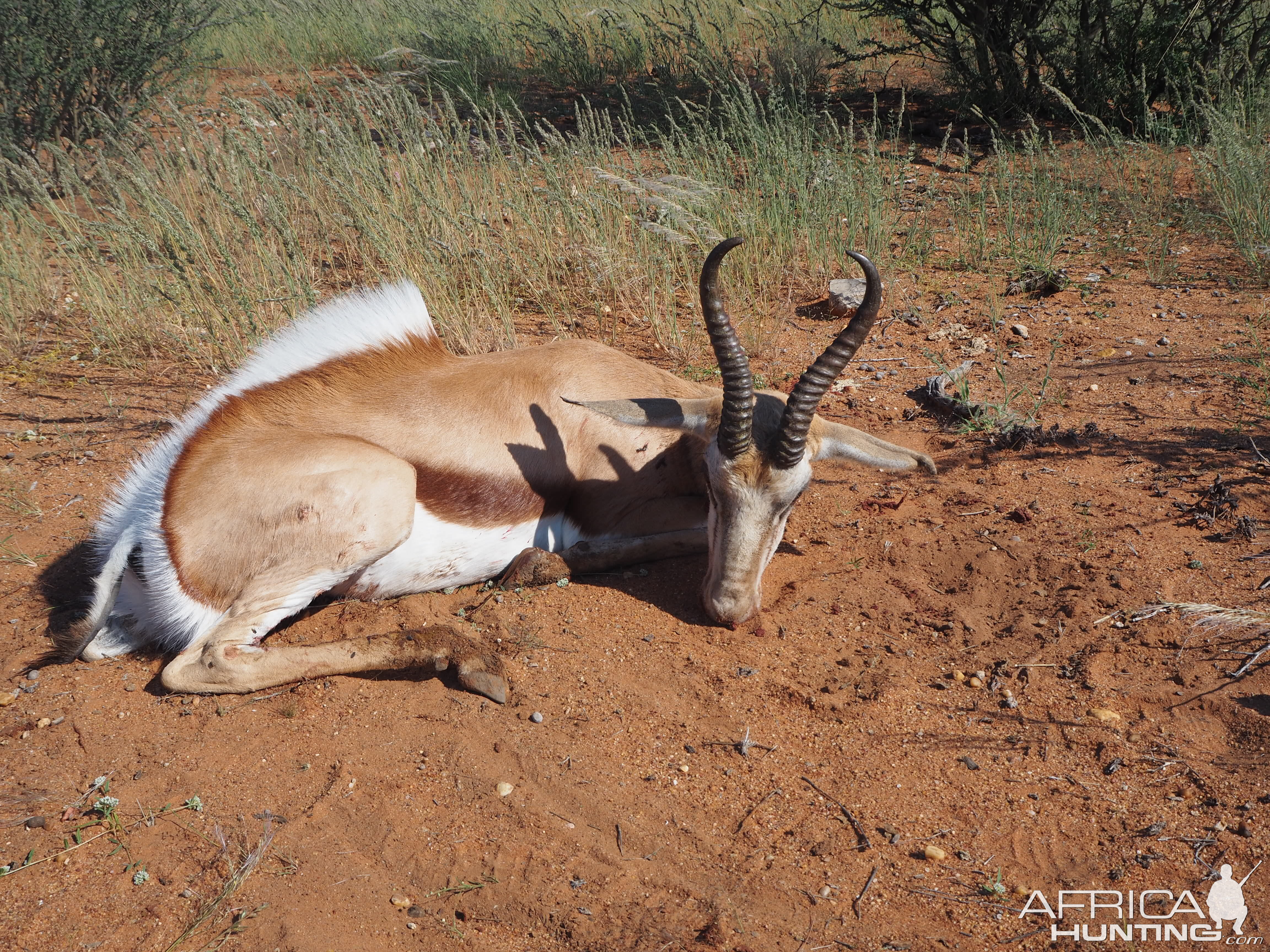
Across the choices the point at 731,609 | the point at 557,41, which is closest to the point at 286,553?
the point at 731,609

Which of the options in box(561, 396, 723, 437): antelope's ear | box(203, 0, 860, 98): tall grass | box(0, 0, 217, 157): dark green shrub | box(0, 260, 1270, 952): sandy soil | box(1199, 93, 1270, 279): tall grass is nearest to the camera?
box(0, 260, 1270, 952): sandy soil

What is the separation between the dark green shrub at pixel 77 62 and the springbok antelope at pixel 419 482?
25.0 ft

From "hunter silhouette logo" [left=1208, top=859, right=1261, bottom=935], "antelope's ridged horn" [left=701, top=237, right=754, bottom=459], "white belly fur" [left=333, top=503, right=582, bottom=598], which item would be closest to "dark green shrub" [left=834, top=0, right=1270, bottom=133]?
"antelope's ridged horn" [left=701, top=237, right=754, bottom=459]

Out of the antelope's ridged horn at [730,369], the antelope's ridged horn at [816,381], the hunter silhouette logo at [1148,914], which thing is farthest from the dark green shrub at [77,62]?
the hunter silhouette logo at [1148,914]

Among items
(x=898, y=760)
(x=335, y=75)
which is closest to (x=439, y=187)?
(x=898, y=760)

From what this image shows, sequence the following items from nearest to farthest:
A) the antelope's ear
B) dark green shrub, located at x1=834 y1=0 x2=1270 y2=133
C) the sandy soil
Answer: the sandy soil → the antelope's ear → dark green shrub, located at x1=834 y1=0 x2=1270 y2=133

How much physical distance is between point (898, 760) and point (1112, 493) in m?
2.39

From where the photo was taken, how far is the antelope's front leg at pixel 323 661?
4184 millimetres

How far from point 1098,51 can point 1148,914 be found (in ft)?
35.3

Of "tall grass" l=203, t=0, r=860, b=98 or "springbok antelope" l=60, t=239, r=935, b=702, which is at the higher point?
"tall grass" l=203, t=0, r=860, b=98

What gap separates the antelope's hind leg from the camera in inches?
167

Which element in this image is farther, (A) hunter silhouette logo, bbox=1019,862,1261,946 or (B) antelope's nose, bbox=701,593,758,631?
(B) antelope's nose, bbox=701,593,758,631

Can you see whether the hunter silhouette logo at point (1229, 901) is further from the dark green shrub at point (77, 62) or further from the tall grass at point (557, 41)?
the dark green shrub at point (77, 62)

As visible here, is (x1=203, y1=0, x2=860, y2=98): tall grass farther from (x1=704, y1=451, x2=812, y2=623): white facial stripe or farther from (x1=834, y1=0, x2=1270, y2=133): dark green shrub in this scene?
(x1=704, y1=451, x2=812, y2=623): white facial stripe
